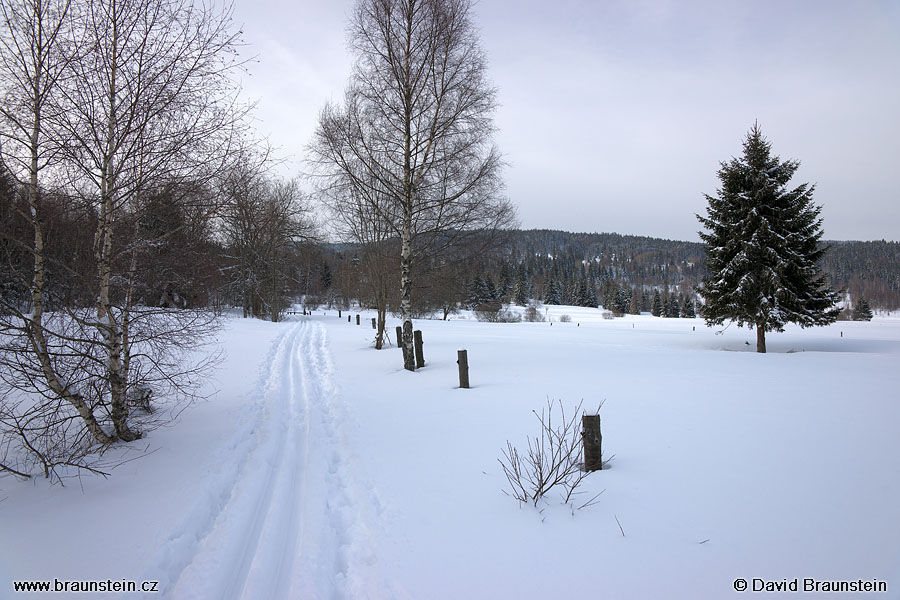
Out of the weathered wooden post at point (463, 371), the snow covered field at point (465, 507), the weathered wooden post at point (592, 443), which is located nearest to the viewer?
the snow covered field at point (465, 507)

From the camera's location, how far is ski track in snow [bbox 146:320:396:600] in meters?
2.77

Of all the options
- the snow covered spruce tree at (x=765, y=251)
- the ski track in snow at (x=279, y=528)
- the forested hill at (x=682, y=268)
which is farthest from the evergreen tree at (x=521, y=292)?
the ski track in snow at (x=279, y=528)

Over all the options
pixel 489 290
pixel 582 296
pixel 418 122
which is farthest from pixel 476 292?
pixel 418 122

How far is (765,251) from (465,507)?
62.3 ft

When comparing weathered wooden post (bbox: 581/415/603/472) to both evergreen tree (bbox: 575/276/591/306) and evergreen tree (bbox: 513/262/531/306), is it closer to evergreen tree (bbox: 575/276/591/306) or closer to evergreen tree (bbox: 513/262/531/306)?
evergreen tree (bbox: 513/262/531/306)

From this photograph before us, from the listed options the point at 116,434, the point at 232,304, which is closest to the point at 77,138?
the point at 116,434

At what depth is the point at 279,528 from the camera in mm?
3426

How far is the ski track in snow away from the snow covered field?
0.02 m

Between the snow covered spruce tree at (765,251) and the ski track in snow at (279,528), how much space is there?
724 inches

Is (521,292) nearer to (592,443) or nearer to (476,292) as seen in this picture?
(476,292)

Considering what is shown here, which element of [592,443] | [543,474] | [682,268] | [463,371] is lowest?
[543,474]

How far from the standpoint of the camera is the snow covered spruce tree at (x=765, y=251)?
658 inches

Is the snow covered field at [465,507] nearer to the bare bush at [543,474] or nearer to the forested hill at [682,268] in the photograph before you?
the bare bush at [543,474]

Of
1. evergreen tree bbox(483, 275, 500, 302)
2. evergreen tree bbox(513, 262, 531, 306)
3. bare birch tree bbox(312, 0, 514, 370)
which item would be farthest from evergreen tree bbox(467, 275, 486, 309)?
bare birch tree bbox(312, 0, 514, 370)
